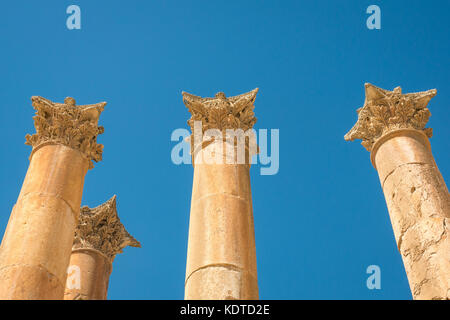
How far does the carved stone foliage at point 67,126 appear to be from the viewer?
23.2 meters

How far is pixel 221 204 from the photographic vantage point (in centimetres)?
1953

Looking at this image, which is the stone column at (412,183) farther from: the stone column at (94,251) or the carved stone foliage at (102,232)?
the stone column at (94,251)

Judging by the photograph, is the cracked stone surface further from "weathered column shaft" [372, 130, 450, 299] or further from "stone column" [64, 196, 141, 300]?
"stone column" [64, 196, 141, 300]

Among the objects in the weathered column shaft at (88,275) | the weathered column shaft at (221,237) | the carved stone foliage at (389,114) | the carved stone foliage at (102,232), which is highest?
the carved stone foliage at (389,114)

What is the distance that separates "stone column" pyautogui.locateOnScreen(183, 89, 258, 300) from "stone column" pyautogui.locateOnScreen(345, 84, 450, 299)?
17.2 feet

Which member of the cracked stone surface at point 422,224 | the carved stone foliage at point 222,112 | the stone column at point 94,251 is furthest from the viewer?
the stone column at point 94,251

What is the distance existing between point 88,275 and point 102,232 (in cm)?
248

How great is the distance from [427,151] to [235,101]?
7.98 m

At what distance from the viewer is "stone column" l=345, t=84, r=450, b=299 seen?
18.5 meters

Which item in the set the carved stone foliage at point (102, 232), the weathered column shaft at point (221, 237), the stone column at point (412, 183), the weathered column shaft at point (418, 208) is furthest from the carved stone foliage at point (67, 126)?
the weathered column shaft at point (418, 208)

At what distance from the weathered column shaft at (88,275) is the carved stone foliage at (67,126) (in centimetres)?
629

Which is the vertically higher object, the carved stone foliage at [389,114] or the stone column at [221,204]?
the carved stone foliage at [389,114]
